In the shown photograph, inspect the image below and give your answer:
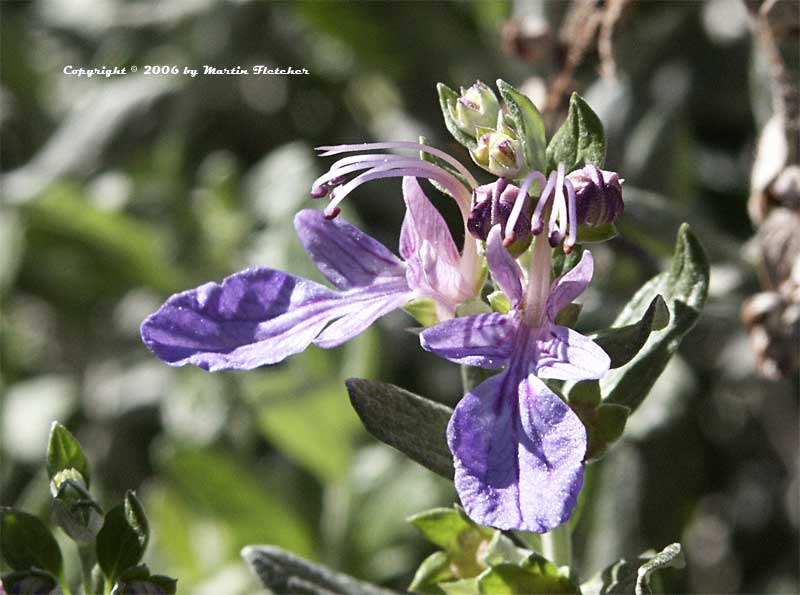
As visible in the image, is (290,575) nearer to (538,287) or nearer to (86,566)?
(86,566)

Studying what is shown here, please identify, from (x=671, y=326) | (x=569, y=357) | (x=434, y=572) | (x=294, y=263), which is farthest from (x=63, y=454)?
(x=294, y=263)

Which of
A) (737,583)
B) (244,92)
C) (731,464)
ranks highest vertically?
(244,92)

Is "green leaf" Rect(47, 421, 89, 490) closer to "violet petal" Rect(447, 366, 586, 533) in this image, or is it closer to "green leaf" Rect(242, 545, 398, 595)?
"green leaf" Rect(242, 545, 398, 595)

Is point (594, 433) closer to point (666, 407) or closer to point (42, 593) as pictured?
point (42, 593)

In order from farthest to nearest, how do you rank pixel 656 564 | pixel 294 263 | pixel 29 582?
pixel 294 263, pixel 29 582, pixel 656 564

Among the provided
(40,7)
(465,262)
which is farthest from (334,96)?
(465,262)

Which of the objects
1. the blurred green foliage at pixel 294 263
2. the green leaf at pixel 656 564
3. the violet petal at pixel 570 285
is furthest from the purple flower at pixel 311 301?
the blurred green foliage at pixel 294 263

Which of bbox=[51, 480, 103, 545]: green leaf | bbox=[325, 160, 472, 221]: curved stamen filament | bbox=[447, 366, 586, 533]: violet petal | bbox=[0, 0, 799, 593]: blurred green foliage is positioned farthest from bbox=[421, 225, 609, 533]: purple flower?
bbox=[0, 0, 799, 593]: blurred green foliage
